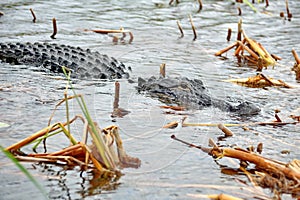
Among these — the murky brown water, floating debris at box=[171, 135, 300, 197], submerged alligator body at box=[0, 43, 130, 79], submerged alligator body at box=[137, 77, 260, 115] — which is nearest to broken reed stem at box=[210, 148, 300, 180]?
floating debris at box=[171, 135, 300, 197]

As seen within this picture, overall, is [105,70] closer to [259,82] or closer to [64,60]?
[64,60]

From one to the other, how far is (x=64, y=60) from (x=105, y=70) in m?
0.45

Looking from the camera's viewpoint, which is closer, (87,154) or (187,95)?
(87,154)

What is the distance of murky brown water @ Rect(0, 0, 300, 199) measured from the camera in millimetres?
3410

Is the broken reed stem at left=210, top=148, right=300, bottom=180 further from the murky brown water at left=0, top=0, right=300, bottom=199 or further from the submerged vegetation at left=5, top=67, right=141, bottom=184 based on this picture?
the submerged vegetation at left=5, top=67, right=141, bottom=184

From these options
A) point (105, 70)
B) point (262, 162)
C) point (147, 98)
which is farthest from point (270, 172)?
point (105, 70)

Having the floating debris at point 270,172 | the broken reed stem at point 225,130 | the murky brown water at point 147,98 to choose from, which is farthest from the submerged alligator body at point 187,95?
the floating debris at point 270,172

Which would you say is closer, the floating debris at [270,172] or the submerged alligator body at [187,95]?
the floating debris at [270,172]

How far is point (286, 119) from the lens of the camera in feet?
16.2

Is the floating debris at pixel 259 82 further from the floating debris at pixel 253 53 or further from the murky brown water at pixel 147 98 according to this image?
the floating debris at pixel 253 53

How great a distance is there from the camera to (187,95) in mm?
5238

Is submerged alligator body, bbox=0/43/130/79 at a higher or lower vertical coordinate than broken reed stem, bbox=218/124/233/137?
higher

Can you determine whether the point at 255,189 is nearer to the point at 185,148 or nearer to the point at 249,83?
the point at 185,148

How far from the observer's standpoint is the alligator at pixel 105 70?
5.20 m
